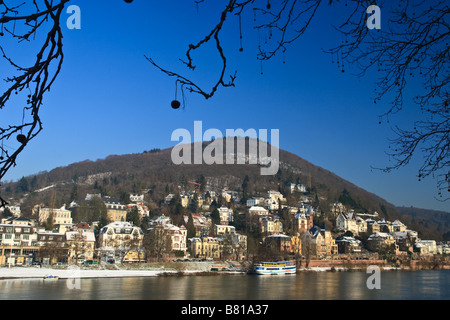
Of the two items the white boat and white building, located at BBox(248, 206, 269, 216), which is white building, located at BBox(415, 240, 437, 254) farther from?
the white boat

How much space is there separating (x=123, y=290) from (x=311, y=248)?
41.2 metres

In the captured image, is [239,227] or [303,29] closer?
[303,29]

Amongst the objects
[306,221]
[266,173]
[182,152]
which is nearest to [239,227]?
[306,221]

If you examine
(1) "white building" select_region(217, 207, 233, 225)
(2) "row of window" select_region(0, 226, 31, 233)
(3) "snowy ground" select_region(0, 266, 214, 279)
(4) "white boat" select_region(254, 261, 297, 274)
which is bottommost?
(4) "white boat" select_region(254, 261, 297, 274)

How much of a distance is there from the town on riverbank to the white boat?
91.3 inches

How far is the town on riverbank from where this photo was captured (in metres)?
44.1

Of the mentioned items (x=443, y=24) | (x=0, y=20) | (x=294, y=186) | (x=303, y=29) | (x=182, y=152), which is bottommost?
(x=0, y=20)

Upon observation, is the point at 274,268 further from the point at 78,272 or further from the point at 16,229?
the point at 16,229

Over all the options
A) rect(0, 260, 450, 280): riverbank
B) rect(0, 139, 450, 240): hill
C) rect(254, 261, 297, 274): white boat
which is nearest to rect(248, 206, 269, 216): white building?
rect(0, 139, 450, 240): hill

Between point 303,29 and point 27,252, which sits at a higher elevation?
point 303,29

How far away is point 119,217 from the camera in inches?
2864

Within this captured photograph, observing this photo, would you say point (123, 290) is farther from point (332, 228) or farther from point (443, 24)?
point (332, 228)

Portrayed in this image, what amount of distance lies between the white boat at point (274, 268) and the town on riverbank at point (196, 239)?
232 centimetres
